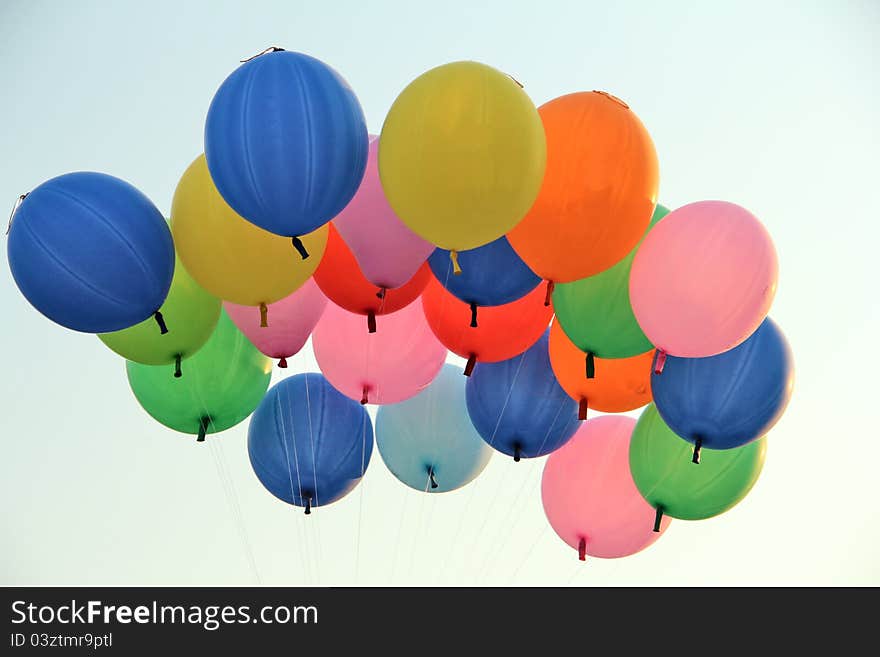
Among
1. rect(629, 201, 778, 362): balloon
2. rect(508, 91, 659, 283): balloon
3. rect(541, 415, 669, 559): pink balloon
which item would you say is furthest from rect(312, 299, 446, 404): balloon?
rect(629, 201, 778, 362): balloon

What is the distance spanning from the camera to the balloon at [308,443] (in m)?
4.97

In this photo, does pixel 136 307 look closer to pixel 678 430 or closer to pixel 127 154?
pixel 678 430

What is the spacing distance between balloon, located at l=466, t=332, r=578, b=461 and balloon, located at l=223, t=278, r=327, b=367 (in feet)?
2.47

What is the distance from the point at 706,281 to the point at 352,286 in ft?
4.40

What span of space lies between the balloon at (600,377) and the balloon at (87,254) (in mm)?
1581

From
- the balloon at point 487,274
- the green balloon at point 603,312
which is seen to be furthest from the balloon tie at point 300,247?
the green balloon at point 603,312

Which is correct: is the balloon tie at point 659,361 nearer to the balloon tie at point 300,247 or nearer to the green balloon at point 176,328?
the balloon tie at point 300,247

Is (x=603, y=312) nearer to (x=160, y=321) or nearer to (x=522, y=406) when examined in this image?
(x=522, y=406)

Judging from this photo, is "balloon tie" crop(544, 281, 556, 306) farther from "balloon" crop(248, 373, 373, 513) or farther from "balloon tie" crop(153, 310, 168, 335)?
"balloon tie" crop(153, 310, 168, 335)

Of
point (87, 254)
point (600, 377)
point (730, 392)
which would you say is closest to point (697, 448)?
point (730, 392)

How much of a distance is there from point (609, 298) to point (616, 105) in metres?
0.71

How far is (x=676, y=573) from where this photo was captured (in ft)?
24.3

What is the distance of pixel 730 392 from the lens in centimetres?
415

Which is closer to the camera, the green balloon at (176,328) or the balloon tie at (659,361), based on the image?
the balloon tie at (659,361)
